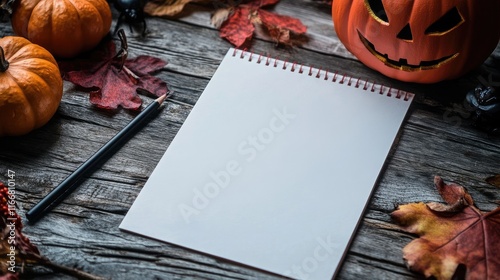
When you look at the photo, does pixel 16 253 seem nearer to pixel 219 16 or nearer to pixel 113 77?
pixel 113 77

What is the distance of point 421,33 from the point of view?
46.3 inches

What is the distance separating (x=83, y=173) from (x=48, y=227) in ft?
0.36

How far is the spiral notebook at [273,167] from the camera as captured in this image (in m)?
1.02

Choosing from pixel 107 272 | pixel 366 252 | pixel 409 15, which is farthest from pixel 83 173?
pixel 409 15

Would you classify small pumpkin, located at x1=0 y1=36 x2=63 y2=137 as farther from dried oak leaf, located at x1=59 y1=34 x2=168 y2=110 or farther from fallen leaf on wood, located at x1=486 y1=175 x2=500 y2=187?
fallen leaf on wood, located at x1=486 y1=175 x2=500 y2=187

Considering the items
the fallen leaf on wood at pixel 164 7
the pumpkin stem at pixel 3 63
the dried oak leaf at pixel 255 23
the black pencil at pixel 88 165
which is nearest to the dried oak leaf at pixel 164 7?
the fallen leaf on wood at pixel 164 7

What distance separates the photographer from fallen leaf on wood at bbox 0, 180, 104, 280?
3.15 ft

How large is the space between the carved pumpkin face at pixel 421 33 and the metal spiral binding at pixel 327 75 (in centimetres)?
4

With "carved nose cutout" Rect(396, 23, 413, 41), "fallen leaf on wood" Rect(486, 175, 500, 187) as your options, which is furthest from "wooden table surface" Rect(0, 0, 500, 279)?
"carved nose cutout" Rect(396, 23, 413, 41)

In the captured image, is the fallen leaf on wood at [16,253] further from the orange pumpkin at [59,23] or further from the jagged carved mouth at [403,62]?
the jagged carved mouth at [403,62]

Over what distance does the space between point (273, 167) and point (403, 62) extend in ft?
1.09

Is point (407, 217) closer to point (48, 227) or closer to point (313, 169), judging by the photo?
point (313, 169)

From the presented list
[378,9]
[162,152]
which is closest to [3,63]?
[162,152]

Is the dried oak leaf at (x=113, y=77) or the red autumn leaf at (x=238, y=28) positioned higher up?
the red autumn leaf at (x=238, y=28)
